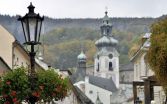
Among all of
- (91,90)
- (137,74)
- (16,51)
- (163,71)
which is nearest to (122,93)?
(91,90)

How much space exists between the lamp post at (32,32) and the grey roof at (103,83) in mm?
166626

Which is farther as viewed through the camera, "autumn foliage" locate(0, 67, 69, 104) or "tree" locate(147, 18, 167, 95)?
"tree" locate(147, 18, 167, 95)

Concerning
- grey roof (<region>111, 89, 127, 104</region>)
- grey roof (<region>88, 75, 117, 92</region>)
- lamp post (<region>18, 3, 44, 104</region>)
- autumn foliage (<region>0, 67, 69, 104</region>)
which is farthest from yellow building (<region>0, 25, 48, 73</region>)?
grey roof (<region>88, 75, 117, 92</region>)

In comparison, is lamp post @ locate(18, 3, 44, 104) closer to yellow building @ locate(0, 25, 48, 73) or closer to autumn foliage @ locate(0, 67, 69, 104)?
autumn foliage @ locate(0, 67, 69, 104)

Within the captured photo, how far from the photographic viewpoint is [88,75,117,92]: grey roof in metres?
186

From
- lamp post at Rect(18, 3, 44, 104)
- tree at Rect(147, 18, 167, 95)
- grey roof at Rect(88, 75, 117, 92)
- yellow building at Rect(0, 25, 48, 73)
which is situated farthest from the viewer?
grey roof at Rect(88, 75, 117, 92)

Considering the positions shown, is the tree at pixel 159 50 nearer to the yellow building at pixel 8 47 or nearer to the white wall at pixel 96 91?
the yellow building at pixel 8 47

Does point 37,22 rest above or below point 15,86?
above

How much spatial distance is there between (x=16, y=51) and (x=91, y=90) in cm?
13941

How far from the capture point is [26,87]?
19.3m

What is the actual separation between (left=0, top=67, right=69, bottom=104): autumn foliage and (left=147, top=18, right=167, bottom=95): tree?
716cm

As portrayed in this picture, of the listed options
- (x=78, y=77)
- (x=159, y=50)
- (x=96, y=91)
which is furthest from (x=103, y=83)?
(x=159, y=50)

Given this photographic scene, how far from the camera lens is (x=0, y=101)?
1959cm

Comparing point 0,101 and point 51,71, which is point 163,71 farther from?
point 0,101
